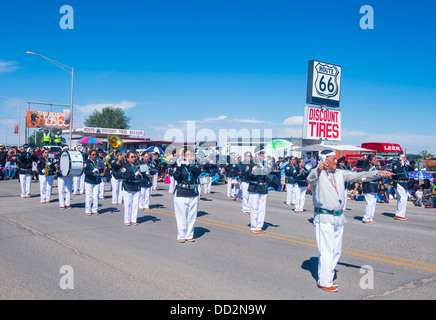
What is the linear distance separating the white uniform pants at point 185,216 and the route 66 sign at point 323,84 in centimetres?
2050

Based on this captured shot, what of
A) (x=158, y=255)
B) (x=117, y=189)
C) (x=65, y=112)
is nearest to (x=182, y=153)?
(x=158, y=255)

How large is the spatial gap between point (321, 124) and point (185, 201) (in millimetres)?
21726

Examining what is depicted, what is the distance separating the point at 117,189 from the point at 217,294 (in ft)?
33.3

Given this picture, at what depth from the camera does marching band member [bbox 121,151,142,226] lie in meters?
9.74

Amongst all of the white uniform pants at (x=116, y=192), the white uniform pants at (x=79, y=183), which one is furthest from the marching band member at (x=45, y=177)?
the white uniform pants at (x=79, y=183)

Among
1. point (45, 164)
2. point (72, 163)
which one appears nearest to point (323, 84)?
point (45, 164)

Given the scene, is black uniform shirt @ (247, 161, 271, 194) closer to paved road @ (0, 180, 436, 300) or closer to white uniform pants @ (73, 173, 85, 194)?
paved road @ (0, 180, 436, 300)

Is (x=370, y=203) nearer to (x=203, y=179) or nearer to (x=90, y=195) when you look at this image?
(x=203, y=179)

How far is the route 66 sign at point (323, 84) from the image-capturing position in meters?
26.6

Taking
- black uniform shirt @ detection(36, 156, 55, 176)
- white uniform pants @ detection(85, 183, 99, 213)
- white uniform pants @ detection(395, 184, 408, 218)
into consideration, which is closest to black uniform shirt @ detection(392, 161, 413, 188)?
white uniform pants @ detection(395, 184, 408, 218)

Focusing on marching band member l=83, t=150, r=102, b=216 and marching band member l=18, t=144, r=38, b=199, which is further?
marching band member l=18, t=144, r=38, b=199

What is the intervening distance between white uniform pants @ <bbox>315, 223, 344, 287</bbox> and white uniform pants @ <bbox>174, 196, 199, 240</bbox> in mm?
3544

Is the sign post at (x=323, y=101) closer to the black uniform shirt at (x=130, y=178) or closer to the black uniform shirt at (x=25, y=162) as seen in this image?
the black uniform shirt at (x=25, y=162)
